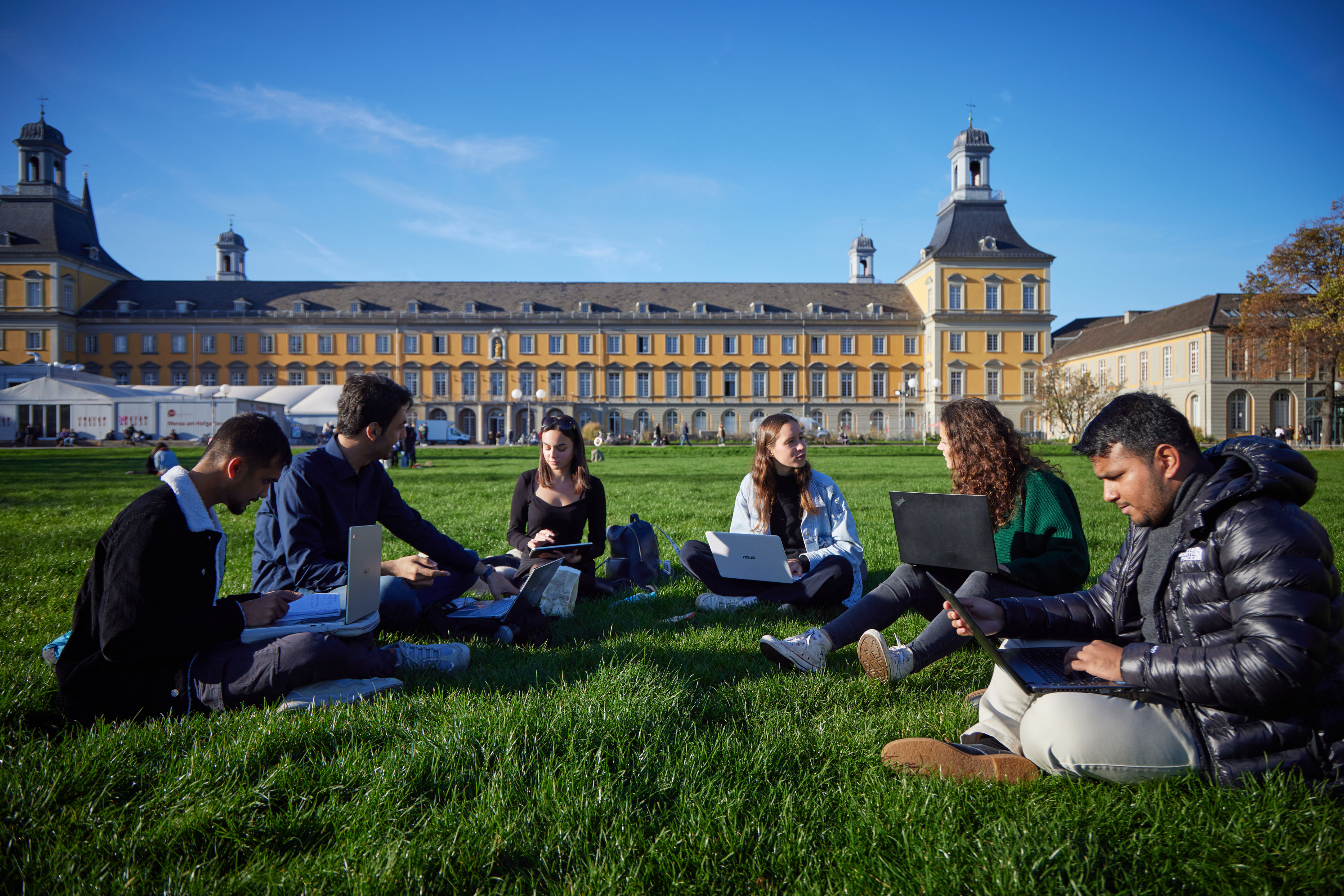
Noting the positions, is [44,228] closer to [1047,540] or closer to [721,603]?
[721,603]

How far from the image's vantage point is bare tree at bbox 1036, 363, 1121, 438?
1451 inches

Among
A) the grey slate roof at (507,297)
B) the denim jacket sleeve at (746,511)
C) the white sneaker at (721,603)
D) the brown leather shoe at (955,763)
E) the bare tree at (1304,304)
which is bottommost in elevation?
the white sneaker at (721,603)

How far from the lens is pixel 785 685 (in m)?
3.01

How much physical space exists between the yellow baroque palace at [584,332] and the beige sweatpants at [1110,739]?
58.6 meters

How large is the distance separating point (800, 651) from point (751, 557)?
113cm

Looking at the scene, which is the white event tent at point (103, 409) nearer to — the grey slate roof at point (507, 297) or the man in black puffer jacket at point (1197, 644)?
the grey slate roof at point (507, 297)

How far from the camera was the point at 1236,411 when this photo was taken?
45719 millimetres

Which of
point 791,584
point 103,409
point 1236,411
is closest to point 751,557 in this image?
point 791,584

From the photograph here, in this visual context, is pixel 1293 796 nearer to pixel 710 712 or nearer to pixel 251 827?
pixel 710 712

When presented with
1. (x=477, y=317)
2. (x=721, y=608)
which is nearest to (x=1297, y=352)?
(x=721, y=608)

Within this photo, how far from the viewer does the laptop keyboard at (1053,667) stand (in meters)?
2.13

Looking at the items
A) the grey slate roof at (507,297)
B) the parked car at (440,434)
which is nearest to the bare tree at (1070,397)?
the grey slate roof at (507,297)

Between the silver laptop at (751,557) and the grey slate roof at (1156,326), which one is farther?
the grey slate roof at (1156,326)

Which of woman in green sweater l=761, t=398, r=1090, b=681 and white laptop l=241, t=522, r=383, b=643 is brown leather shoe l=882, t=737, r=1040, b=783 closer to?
woman in green sweater l=761, t=398, r=1090, b=681
